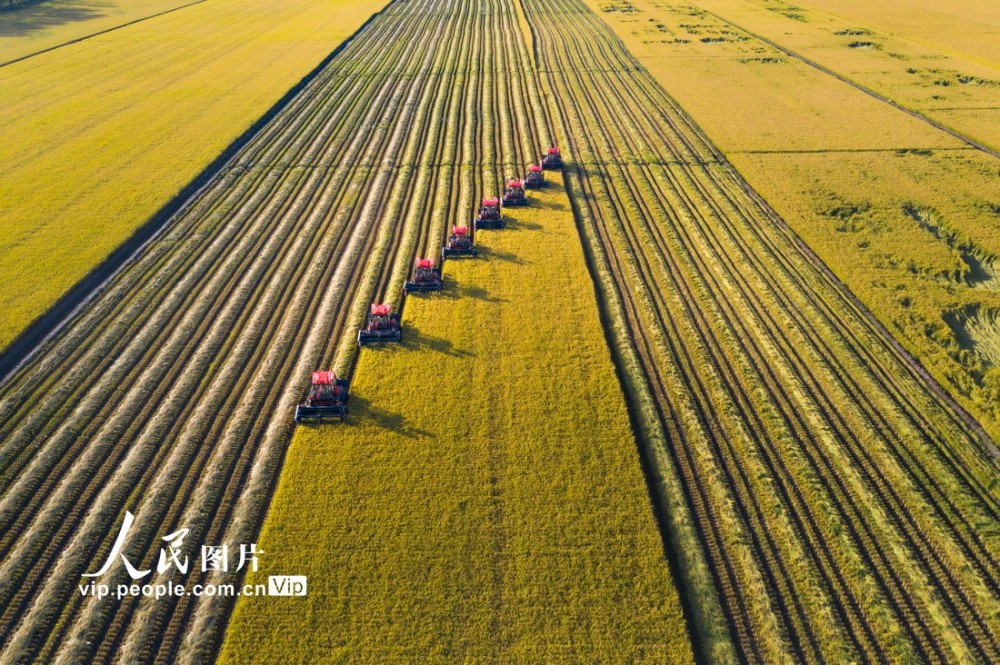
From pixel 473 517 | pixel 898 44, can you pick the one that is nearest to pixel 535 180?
pixel 473 517

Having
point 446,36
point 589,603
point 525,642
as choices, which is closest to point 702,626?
point 589,603

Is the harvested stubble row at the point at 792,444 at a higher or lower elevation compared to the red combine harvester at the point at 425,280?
lower

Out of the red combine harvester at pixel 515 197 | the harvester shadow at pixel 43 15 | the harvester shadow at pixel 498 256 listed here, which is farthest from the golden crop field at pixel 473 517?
the harvester shadow at pixel 43 15

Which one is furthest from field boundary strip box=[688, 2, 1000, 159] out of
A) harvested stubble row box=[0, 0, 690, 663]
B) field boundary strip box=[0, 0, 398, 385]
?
field boundary strip box=[0, 0, 398, 385]

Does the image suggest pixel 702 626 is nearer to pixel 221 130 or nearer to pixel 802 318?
pixel 802 318

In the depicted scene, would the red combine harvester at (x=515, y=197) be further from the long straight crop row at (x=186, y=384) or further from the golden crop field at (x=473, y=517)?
the golden crop field at (x=473, y=517)

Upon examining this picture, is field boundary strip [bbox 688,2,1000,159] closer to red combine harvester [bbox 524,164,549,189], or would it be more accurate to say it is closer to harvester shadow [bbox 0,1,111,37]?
red combine harvester [bbox 524,164,549,189]

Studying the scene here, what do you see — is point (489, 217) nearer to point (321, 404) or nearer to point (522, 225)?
point (522, 225)
